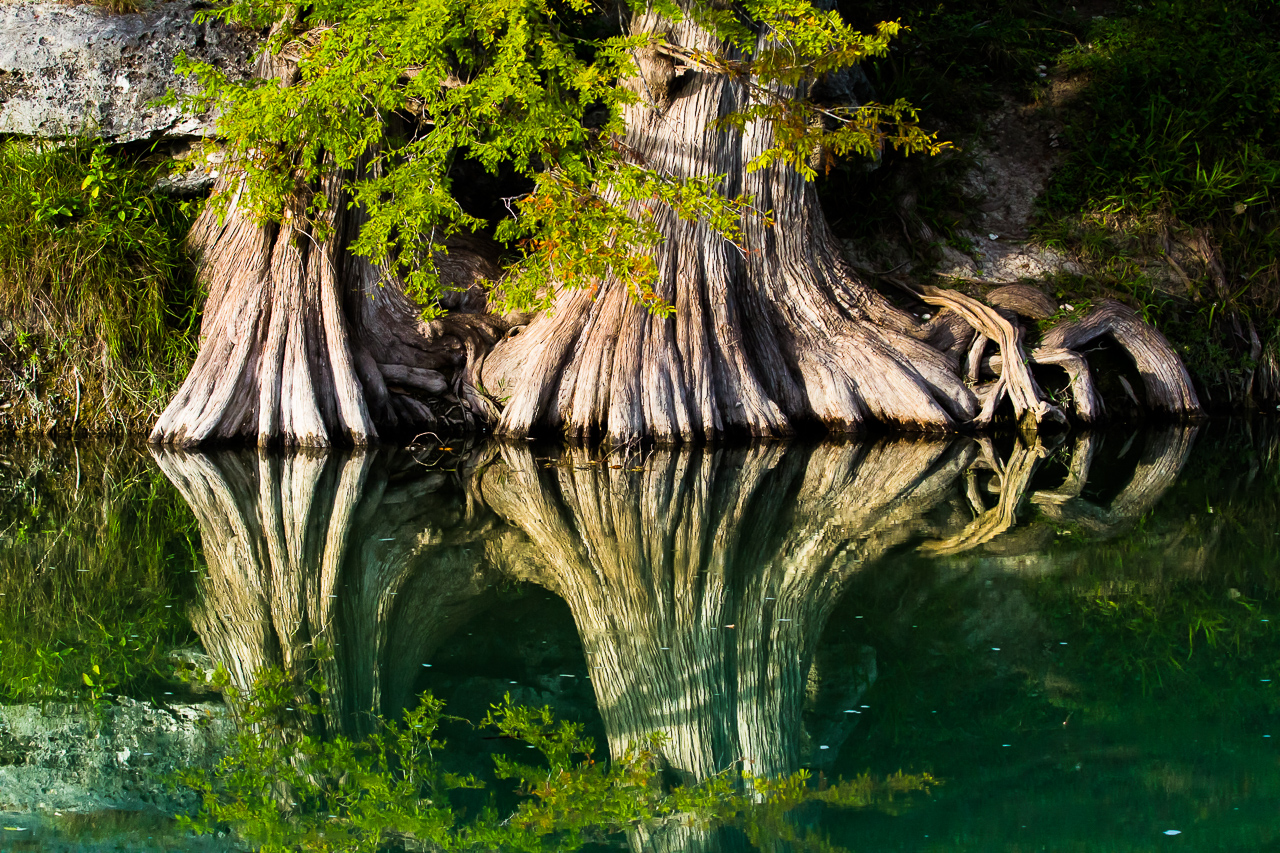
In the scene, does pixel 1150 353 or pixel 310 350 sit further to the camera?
pixel 1150 353

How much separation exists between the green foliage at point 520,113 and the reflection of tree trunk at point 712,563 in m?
1.49

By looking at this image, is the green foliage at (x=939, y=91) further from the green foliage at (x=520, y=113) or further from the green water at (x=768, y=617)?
the green water at (x=768, y=617)

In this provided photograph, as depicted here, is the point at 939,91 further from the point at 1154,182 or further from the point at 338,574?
the point at 338,574

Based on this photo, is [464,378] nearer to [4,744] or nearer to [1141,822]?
[4,744]

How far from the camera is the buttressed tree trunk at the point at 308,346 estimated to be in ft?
29.9

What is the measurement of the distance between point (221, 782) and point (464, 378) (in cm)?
704

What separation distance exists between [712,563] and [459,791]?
8.01 feet

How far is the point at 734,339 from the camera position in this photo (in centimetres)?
934

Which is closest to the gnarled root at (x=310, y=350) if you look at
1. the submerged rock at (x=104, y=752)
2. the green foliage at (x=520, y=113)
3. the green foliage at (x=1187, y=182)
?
the green foliage at (x=520, y=113)

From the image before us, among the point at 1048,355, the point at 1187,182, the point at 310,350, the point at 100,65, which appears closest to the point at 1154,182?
the point at 1187,182

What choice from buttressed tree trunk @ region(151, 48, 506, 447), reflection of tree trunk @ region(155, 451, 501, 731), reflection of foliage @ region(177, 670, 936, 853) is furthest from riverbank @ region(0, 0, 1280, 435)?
reflection of foliage @ region(177, 670, 936, 853)

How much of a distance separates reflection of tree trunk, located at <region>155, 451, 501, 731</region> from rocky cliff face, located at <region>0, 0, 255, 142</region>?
419 cm

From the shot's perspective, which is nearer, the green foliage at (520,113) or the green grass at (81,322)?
the green foliage at (520,113)

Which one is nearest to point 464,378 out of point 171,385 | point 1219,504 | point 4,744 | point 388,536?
point 171,385
